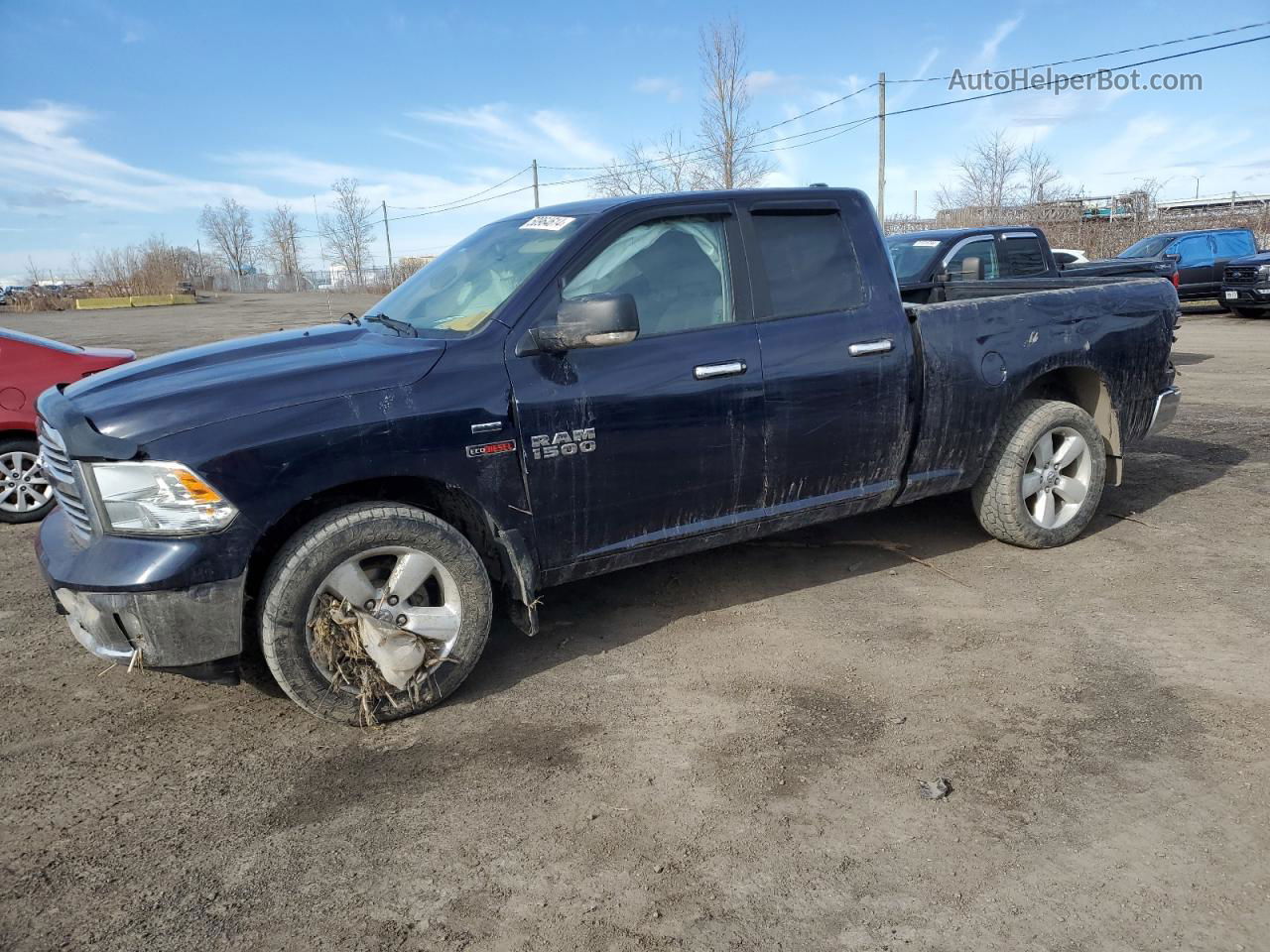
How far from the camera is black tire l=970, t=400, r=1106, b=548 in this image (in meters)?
4.94

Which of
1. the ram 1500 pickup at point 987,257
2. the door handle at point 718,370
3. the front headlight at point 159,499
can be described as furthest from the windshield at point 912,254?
the front headlight at point 159,499

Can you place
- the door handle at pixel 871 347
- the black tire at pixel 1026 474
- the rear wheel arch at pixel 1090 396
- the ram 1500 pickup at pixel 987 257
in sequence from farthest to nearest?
the ram 1500 pickup at pixel 987 257
the rear wheel arch at pixel 1090 396
the black tire at pixel 1026 474
the door handle at pixel 871 347

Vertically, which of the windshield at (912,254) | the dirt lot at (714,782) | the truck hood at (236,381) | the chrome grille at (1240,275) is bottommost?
the dirt lot at (714,782)

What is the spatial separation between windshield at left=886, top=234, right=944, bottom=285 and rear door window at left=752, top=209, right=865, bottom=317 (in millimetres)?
5925

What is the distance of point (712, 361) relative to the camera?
3910mm

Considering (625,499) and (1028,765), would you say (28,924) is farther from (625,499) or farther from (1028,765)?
(1028,765)

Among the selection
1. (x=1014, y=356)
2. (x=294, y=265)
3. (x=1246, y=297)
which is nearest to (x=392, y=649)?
(x=1014, y=356)

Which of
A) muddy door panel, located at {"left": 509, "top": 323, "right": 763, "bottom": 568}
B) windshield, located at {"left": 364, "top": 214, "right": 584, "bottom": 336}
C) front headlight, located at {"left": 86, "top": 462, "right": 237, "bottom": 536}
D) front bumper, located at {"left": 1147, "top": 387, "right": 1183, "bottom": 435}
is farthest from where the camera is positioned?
front bumper, located at {"left": 1147, "top": 387, "right": 1183, "bottom": 435}

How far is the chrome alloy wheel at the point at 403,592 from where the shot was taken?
3.33 metres

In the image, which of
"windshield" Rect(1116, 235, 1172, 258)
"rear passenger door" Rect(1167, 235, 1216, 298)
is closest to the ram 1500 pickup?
"windshield" Rect(1116, 235, 1172, 258)

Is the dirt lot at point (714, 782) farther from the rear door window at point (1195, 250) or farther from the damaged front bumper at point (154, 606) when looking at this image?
the rear door window at point (1195, 250)

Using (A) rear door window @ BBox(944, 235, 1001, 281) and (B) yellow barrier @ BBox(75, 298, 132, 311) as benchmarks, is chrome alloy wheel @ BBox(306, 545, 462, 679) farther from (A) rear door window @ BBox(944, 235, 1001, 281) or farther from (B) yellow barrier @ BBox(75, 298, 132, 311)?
(B) yellow barrier @ BBox(75, 298, 132, 311)

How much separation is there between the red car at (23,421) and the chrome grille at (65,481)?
369 cm

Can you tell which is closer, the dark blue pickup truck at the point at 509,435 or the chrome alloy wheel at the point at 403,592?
the dark blue pickup truck at the point at 509,435
